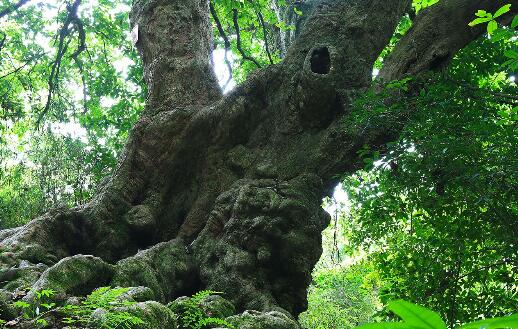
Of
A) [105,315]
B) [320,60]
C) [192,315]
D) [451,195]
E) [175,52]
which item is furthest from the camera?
[175,52]

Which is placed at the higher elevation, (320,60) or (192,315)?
(320,60)

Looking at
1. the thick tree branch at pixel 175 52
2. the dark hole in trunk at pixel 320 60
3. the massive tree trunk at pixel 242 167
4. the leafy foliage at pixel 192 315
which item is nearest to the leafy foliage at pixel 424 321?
the leafy foliage at pixel 192 315

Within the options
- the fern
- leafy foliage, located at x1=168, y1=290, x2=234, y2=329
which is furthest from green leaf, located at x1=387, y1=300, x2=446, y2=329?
leafy foliage, located at x1=168, y1=290, x2=234, y2=329

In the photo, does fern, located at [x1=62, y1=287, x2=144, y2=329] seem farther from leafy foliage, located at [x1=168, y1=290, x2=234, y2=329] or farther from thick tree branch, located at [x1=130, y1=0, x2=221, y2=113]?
thick tree branch, located at [x1=130, y1=0, x2=221, y2=113]

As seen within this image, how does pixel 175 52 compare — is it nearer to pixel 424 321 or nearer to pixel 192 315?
pixel 192 315

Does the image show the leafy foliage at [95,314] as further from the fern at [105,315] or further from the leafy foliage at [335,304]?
the leafy foliage at [335,304]

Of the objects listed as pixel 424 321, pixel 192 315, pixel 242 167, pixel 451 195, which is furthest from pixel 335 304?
pixel 424 321

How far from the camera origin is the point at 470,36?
5.07 metres

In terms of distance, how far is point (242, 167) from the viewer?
4977mm

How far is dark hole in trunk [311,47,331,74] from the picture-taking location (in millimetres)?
4887

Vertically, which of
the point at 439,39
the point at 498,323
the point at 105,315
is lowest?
the point at 498,323

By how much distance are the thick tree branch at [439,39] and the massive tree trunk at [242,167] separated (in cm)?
2

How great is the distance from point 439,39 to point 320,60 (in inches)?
52.1

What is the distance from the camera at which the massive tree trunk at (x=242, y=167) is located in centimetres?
399
